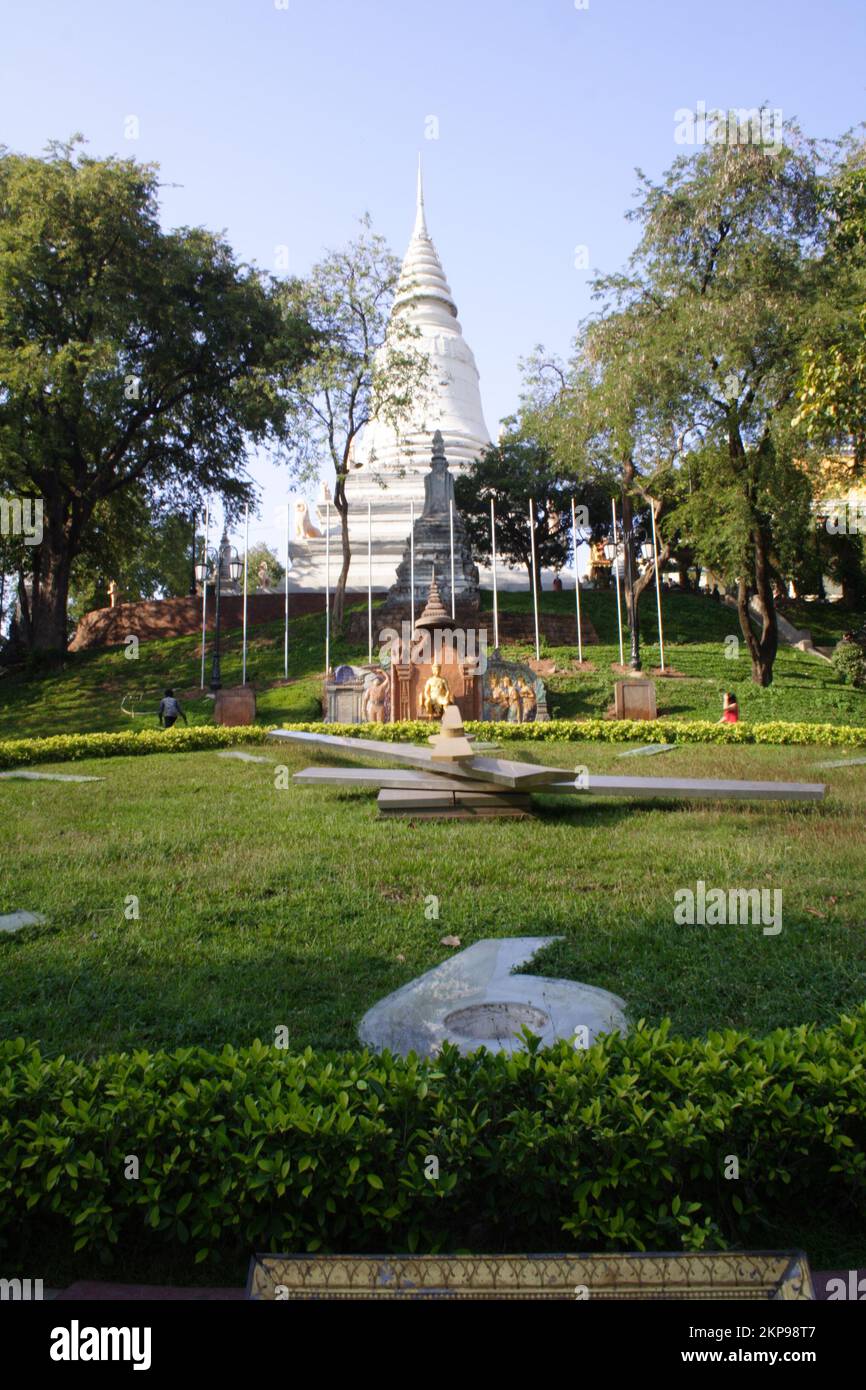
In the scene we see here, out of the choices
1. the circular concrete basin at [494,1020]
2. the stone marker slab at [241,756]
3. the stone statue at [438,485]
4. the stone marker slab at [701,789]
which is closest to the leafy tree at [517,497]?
the stone statue at [438,485]

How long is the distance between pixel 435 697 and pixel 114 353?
492 inches

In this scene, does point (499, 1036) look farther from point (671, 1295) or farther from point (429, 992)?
point (671, 1295)

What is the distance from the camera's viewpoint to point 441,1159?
3.10m

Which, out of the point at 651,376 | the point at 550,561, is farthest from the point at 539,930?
the point at 550,561

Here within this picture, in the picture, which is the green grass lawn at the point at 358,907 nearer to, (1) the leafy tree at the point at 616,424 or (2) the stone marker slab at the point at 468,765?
(2) the stone marker slab at the point at 468,765

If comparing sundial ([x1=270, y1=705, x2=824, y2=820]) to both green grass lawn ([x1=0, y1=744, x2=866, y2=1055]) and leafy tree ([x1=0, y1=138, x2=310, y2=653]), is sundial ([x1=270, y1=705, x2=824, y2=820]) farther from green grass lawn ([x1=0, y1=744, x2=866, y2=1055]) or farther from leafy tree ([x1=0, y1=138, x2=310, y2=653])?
leafy tree ([x1=0, y1=138, x2=310, y2=653])

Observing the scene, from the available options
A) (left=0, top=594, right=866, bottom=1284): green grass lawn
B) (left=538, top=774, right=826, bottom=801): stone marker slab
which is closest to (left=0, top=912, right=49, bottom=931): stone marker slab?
(left=0, top=594, right=866, bottom=1284): green grass lawn

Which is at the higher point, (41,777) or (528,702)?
(528,702)

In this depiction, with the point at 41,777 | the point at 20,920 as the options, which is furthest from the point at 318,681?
the point at 20,920

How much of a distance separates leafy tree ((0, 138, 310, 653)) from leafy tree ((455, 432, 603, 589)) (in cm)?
893

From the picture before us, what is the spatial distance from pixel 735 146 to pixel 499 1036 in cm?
1837

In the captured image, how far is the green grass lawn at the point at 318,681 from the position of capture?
19.9m

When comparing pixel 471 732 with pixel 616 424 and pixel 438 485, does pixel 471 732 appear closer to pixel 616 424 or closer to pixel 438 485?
pixel 616 424

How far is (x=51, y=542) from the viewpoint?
84.7ft
